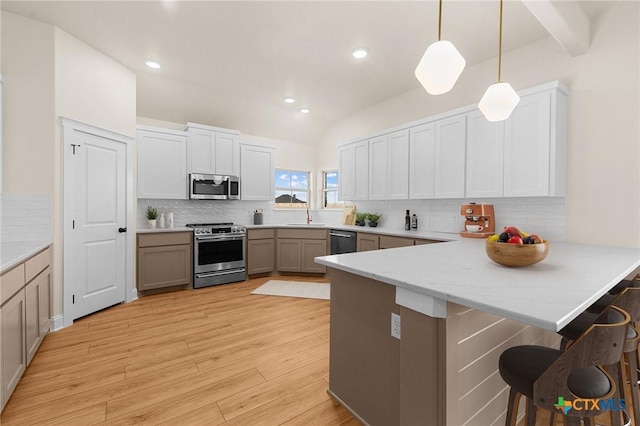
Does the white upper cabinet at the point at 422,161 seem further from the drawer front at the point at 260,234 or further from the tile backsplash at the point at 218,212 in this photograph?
the drawer front at the point at 260,234

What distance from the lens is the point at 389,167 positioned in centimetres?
454

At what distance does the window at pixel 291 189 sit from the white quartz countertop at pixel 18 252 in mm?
3953

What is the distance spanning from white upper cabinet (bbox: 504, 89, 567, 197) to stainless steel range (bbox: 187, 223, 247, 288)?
3.82m

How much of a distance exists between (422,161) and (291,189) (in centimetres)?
312

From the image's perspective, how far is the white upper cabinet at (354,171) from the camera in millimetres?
4957

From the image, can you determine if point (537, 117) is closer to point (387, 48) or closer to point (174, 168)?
point (387, 48)

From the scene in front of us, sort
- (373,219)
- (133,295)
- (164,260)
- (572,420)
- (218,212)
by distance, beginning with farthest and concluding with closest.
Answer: (218,212)
(373,219)
(164,260)
(133,295)
(572,420)

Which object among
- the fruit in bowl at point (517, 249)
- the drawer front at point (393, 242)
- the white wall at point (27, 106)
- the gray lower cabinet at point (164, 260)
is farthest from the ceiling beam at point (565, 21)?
the gray lower cabinet at point (164, 260)

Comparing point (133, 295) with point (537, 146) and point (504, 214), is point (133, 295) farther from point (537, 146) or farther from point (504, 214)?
point (537, 146)

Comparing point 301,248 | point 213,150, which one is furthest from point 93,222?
point 301,248

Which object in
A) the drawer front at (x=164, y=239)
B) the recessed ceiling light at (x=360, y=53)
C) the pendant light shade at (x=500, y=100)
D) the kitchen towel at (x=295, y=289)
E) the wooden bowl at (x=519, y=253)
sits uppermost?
the recessed ceiling light at (x=360, y=53)

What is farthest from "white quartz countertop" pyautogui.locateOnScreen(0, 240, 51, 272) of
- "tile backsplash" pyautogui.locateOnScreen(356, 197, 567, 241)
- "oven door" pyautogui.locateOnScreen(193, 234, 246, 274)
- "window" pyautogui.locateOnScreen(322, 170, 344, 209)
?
"window" pyautogui.locateOnScreen(322, 170, 344, 209)

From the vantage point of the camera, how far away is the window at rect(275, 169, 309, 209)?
6.33 m

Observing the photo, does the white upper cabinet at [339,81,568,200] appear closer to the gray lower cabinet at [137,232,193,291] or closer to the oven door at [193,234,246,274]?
the oven door at [193,234,246,274]
